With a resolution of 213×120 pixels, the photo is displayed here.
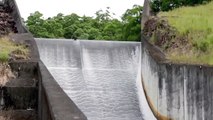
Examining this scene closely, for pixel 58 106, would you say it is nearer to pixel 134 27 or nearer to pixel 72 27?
pixel 134 27

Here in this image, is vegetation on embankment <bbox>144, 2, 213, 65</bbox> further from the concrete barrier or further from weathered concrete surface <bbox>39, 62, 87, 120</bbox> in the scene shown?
weathered concrete surface <bbox>39, 62, 87, 120</bbox>

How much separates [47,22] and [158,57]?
1630 centimetres

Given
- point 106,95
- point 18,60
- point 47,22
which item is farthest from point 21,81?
point 47,22

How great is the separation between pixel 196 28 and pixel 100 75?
9.76 feet

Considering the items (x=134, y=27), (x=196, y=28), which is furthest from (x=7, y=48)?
(x=134, y=27)

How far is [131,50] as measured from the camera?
15578 mm

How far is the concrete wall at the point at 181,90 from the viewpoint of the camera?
9672 millimetres

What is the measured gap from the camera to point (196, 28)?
44.0 feet

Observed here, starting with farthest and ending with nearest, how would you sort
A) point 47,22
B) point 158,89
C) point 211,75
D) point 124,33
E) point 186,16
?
point 47,22 → point 124,33 → point 186,16 → point 158,89 → point 211,75

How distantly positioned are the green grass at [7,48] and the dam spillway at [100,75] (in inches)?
145

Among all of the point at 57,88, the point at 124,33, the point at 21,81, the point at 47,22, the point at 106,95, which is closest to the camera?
the point at 57,88

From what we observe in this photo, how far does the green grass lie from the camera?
6.70 m

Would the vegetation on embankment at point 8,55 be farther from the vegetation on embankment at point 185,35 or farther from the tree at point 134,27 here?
the tree at point 134,27

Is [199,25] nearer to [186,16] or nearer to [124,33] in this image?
[186,16]
